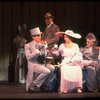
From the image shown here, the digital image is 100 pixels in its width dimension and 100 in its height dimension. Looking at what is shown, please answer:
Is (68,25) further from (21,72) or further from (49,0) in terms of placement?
(21,72)

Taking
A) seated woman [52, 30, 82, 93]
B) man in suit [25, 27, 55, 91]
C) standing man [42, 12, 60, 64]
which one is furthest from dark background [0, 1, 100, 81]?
man in suit [25, 27, 55, 91]

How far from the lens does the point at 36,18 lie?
14.2 meters

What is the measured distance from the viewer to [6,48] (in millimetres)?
14117

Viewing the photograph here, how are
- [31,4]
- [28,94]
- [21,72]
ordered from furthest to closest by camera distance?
[31,4] → [21,72] → [28,94]

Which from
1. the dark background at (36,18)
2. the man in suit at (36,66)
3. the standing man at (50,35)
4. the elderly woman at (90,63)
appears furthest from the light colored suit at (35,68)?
the dark background at (36,18)

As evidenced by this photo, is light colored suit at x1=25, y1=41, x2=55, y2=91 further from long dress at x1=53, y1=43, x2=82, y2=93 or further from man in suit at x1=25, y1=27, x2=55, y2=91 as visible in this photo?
long dress at x1=53, y1=43, x2=82, y2=93

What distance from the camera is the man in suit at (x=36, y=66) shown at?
10438 millimetres

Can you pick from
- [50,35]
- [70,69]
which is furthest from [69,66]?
[50,35]

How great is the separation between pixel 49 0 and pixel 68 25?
0.83 metres

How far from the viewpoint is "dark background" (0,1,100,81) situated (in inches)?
555

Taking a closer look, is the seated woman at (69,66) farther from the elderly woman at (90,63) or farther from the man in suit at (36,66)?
the man in suit at (36,66)

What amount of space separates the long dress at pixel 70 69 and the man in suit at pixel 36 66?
282mm

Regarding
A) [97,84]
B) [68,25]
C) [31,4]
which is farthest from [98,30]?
[97,84]

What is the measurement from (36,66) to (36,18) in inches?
155
